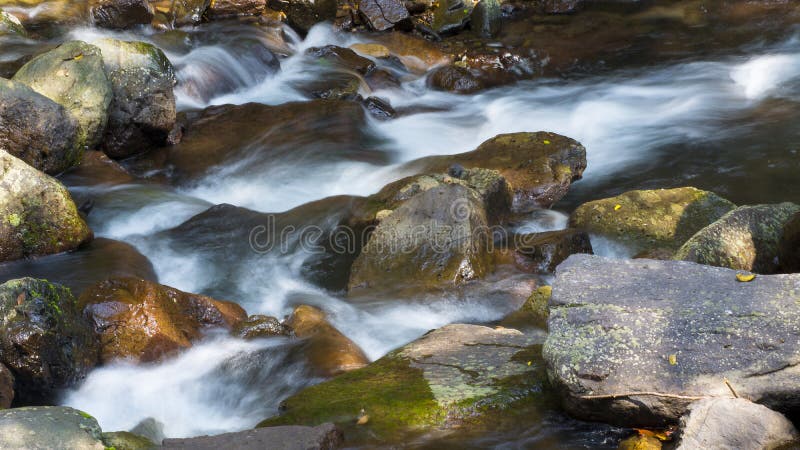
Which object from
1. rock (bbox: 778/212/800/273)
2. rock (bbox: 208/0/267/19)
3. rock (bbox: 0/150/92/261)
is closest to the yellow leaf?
rock (bbox: 778/212/800/273)

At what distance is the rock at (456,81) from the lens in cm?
1141

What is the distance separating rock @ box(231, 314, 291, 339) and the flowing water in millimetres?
90

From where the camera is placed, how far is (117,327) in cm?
504

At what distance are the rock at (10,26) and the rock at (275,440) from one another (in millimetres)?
9406

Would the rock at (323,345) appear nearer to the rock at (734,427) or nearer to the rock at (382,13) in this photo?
the rock at (734,427)

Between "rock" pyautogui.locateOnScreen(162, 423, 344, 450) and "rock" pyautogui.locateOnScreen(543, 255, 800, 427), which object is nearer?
"rock" pyautogui.locateOnScreen(543, 255, 800, 427)

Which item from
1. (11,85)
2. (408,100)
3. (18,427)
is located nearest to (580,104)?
(408,100)

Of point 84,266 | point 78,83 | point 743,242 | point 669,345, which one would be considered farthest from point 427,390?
Result: point 78,83

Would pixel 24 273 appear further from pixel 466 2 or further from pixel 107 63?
pixel 466 2

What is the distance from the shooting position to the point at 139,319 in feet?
16.6

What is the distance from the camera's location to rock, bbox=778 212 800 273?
180 inches

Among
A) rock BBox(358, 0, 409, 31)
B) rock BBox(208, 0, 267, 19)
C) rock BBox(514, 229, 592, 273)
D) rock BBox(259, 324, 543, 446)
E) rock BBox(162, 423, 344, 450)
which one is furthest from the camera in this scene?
rock BBox(358, 0, 409, 31)

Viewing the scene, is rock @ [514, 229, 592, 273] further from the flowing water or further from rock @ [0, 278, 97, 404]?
rock @ [0, 278, 97, 404]

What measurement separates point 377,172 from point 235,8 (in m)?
5.97
